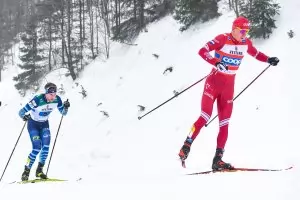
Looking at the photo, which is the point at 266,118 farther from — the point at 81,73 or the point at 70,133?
the point at 81,73

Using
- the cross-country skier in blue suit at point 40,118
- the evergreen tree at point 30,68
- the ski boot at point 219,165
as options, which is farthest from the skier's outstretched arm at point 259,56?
the evergreen tree at point 30,68

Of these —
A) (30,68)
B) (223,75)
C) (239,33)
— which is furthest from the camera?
(30,68)

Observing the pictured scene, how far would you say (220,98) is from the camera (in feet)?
23.4

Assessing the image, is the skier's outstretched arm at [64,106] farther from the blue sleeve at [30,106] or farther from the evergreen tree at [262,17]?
the evergreen tree at [262,17]

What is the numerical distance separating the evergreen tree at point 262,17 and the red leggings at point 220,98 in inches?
367

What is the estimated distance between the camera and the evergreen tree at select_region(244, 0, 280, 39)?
1552 centimetres

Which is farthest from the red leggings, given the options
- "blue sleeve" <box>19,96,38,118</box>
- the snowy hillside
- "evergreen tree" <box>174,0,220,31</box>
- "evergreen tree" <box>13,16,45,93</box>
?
"evergreen tree" <box>13,16,45,93</box>

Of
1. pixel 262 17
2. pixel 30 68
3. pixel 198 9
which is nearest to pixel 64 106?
pixel 262 17

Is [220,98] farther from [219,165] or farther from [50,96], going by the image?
[50,96]

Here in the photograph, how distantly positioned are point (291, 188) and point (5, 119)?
29.2m

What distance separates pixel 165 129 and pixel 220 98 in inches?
370

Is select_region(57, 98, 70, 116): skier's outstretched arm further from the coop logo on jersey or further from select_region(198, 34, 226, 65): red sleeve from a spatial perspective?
the coop logo on jersey

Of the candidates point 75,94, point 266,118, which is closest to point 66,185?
point 266,118

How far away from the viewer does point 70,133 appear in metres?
22.5
